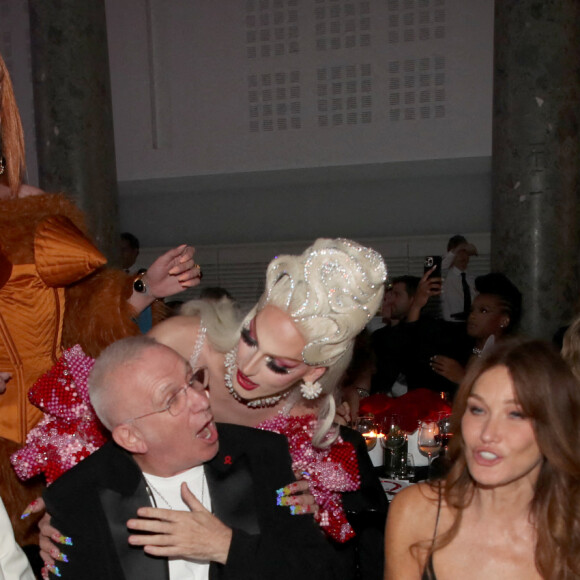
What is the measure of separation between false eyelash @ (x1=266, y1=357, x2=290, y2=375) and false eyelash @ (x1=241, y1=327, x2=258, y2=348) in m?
0.06

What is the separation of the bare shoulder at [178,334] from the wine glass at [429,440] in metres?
1.14

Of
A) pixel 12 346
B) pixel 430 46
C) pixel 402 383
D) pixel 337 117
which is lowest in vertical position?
pixel 402 383

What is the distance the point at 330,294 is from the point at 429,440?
46.5 inches

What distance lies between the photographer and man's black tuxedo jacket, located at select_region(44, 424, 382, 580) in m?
1.73

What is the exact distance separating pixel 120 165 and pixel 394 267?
3.03m

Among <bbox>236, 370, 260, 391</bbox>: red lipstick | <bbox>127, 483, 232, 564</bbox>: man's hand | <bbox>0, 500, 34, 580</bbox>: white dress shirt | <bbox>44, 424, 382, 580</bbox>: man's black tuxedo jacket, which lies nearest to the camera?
<bbox>0, 500, 34, 580</bbox>: white dress shirt

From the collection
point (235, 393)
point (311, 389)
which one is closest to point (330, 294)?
point (311, 389)

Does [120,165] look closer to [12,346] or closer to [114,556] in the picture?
[12,346]

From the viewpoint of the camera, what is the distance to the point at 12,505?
226 cm

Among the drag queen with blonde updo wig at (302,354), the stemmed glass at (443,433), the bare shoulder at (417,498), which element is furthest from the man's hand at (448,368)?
the bare shoulder at (417,498)

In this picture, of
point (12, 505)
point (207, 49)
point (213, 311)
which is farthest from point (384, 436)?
point (207, 49)

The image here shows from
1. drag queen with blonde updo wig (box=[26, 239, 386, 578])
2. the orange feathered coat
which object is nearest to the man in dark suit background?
drag queen with blonde updo wig (box=[26, 239, 386, 578])

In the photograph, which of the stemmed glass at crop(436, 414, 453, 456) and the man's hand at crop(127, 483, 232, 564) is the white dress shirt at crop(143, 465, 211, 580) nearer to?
A: the man's hand at crop(127, 483, 232, 564)

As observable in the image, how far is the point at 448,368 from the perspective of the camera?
3.96 m
